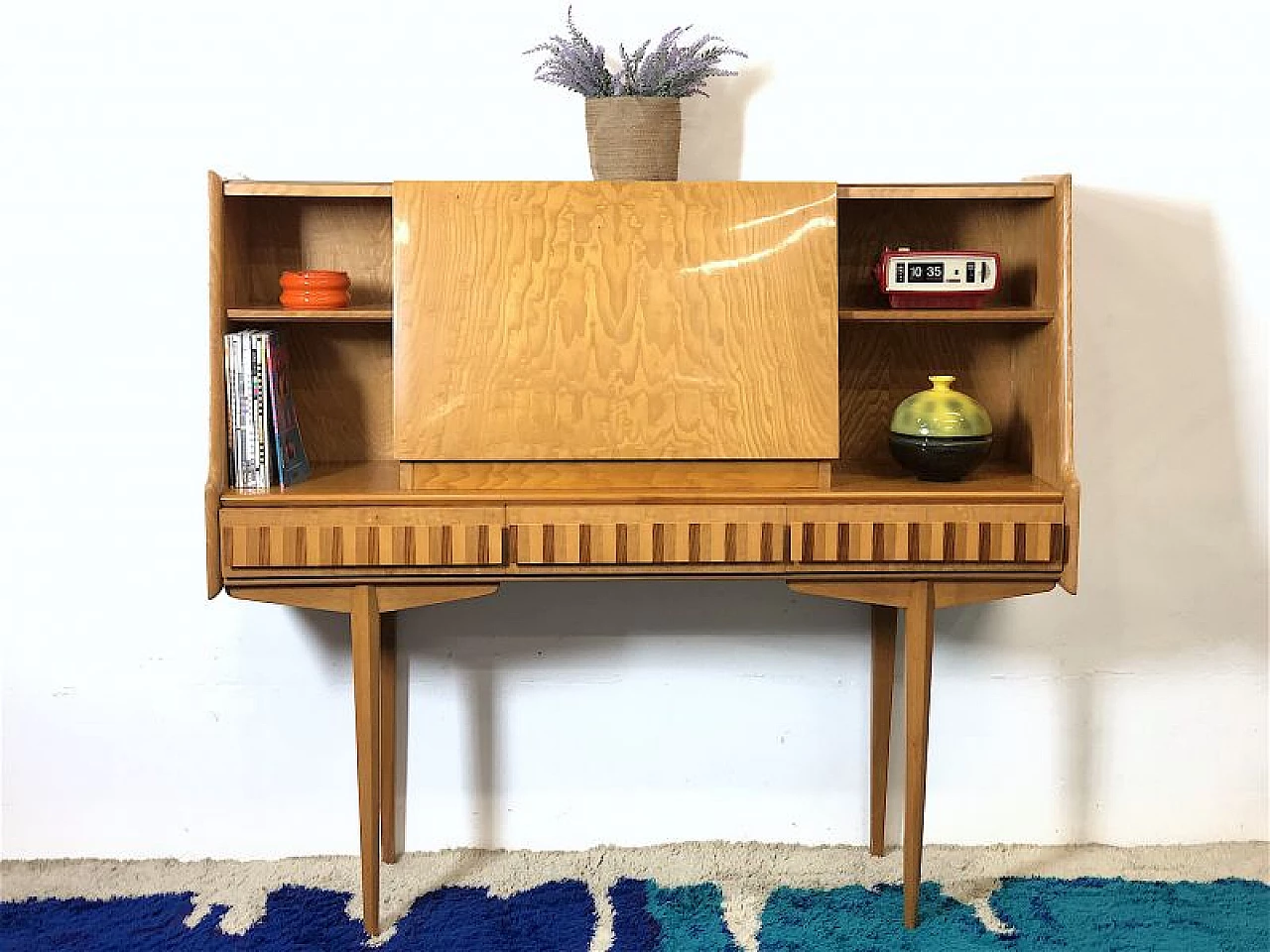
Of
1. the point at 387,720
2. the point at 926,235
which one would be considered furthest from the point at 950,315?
the point at 387,720

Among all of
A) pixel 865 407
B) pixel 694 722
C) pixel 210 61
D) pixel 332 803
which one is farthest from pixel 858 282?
pixel 332 803

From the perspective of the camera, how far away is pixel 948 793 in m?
3.19

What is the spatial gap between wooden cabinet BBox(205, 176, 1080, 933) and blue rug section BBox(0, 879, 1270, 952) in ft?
0.76

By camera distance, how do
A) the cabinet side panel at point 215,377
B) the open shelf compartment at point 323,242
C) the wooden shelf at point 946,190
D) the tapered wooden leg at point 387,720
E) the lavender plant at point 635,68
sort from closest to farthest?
the cabinet side panel at point 215,377, the wooden shelf at point 946,190, the lavender plant at point 635,68, the open shelf compartment at point 323,242, the tapered wooden leg at point 387,720

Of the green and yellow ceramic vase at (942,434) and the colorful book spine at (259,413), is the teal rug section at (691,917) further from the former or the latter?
the colorful book spine at (259,413)

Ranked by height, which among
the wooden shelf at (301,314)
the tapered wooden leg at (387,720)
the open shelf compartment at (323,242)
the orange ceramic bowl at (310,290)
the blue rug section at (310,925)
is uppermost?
the open shelf compartment at (323,242)

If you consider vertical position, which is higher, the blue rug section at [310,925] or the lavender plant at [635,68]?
the lavender plant at [635,68]

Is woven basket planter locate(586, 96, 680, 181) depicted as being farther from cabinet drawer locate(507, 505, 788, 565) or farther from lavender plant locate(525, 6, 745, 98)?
cabinet drawer locate(507, 505, 788, 565)

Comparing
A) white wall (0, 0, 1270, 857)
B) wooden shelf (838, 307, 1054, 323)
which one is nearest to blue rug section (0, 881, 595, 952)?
white wall (0, 0, 1270, 857)

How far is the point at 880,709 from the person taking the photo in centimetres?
306

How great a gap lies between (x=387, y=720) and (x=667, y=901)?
0.71m

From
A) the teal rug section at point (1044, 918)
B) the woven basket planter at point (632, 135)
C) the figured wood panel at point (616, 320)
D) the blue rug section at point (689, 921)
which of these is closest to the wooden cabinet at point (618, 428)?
the figured wood panel at point (616, 320)

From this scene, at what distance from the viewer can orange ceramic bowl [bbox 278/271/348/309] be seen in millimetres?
2719

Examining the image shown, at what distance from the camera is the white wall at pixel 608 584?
116 inches
